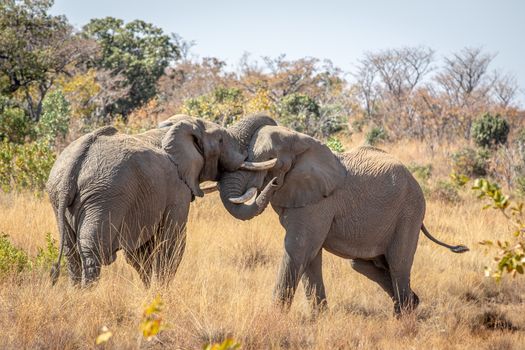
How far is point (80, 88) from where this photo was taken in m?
24.8

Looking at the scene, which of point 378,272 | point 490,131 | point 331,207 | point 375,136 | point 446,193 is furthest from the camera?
point 375,136

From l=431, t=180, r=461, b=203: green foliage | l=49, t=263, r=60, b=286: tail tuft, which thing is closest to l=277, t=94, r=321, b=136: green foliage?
l=431, t=180, r=461, b=203: green foliage

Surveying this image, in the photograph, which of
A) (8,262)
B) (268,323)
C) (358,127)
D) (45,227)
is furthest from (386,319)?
(358,127)

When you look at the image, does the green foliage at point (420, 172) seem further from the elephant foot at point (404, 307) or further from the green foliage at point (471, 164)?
the elephant foot at point (404, 307)

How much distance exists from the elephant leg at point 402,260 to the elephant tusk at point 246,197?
1479 millimetres

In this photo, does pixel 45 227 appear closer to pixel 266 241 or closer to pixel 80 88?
pixel 266 241

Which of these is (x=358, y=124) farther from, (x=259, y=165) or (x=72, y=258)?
(x=72, y=258)

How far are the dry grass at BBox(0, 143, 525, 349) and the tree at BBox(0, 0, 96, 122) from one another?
10181 millimetres

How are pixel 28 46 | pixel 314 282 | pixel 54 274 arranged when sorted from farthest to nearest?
pixel 28 46 → pixel 314 282 → pixel 54 274

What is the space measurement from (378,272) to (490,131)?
15949 millimetres

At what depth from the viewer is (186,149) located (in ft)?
20.0

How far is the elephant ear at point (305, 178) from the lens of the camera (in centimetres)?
626

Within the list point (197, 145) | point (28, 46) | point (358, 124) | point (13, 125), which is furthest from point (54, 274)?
point (358, 124)

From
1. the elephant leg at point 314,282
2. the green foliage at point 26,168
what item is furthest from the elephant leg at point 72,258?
the green foliage at point 26,168
